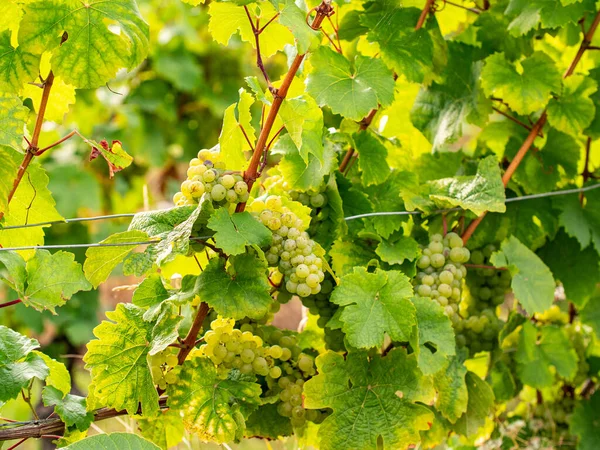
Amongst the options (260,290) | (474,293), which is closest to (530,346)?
(474,293)

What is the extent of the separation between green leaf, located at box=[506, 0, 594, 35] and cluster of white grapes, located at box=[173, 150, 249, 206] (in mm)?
767

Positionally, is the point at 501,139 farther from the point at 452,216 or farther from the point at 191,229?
the point at 191,229

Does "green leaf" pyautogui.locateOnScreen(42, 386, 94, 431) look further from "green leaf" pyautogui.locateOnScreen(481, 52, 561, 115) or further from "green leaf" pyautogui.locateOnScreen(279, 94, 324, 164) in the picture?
"green leaf" pyautogui.locateOnScreen(481, 52, 561, 115)

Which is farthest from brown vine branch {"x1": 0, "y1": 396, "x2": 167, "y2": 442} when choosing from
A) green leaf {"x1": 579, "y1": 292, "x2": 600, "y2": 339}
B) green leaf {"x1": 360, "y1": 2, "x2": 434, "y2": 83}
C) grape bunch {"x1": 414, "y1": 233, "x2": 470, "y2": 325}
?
green leaf {"x1": 579, "y1": 292, "x2": 600, "y2": 339}

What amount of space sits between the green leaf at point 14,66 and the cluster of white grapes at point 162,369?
50 cm

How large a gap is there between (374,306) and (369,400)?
21cm

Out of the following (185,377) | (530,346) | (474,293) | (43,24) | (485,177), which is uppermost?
(43,24)

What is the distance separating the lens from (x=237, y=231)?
1.23 m

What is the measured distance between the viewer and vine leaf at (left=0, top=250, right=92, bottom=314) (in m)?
1.27

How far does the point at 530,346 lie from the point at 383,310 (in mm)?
698

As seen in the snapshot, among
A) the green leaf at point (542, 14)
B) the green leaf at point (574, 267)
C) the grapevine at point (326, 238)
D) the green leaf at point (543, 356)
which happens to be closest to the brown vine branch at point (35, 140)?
the grapevine at point (326, 238)

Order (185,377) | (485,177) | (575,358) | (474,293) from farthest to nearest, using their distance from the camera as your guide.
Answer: (575,358) → (474,293) → (485,177) → (185,377)

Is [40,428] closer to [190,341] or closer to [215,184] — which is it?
[190,341]

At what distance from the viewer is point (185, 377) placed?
1.33 metres
